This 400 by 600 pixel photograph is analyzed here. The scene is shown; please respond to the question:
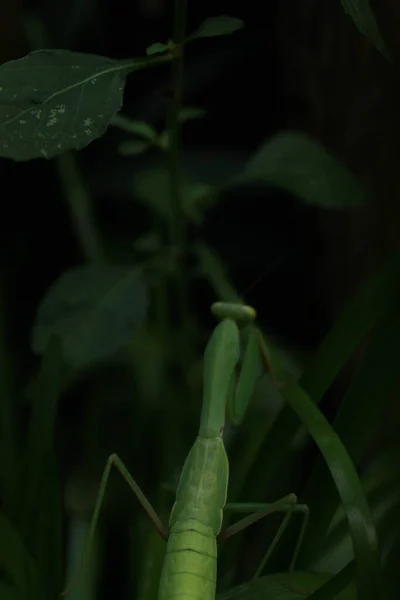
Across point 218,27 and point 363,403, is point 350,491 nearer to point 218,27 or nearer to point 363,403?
point 363,403

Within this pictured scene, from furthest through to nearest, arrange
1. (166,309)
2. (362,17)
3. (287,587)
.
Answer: (166,309) < (287,587) < (362,17)

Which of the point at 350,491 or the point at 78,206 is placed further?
the point at 78,206

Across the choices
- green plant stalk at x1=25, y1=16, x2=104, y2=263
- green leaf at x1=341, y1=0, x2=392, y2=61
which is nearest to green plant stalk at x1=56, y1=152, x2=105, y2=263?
green plant stalk at x1=25, y1=16, x2=104, y2=263

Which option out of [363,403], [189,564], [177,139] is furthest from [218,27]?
[189,564]

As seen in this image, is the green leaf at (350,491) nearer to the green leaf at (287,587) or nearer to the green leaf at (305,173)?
the green leaf at (287,587)

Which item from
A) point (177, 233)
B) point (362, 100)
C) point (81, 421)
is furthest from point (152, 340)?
point (362, 100)

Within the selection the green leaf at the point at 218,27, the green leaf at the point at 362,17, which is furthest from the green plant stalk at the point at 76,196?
the green leaf at the point at 362,17
